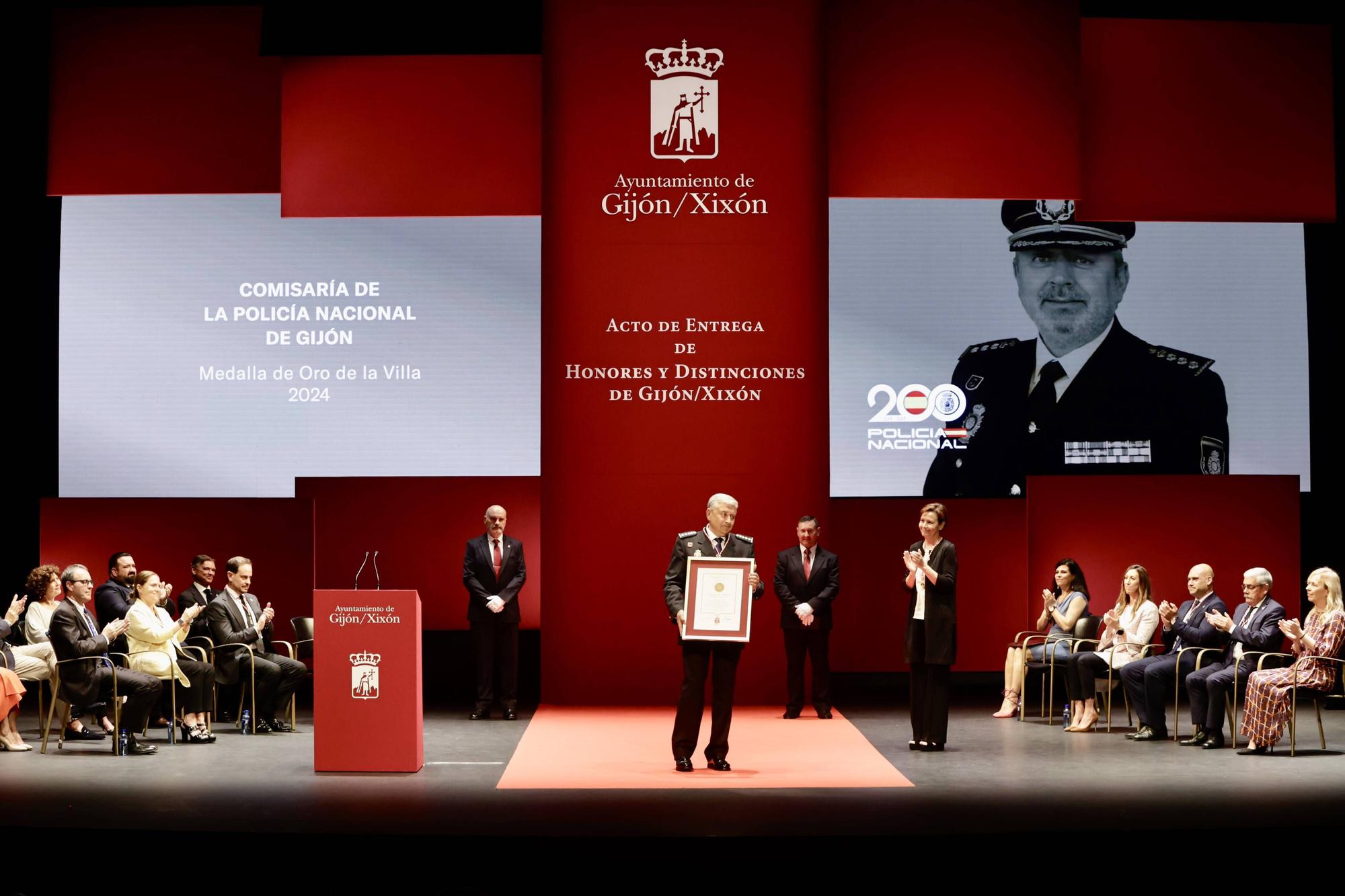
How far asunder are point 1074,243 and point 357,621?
20.7 ft

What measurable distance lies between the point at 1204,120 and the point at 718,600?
6.00 metres

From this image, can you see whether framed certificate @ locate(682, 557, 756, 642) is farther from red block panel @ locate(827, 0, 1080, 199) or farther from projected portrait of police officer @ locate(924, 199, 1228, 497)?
red block panel @ locate(827, 0, 1080, 199)

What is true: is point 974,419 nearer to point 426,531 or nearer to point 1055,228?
point 1055,228

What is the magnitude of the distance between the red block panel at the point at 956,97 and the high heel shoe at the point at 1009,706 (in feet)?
11.5

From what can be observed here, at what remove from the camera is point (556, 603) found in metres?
9.38

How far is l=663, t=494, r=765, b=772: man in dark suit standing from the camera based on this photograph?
671 cm

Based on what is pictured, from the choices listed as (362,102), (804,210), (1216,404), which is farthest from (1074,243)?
(362,102)

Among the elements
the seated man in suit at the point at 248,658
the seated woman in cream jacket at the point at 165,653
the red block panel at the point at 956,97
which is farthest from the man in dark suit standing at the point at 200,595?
the red block panel at the point at 956,97

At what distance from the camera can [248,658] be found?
333 inches

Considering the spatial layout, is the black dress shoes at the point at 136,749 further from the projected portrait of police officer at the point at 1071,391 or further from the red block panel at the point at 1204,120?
the red block panel at the point at 1204,120

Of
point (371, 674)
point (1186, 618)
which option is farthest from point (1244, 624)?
point (371, 674)

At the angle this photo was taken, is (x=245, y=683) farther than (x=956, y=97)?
No

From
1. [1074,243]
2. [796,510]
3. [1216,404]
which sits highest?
[1074,243]

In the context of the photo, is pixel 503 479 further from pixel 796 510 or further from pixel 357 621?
pixel 357 621
